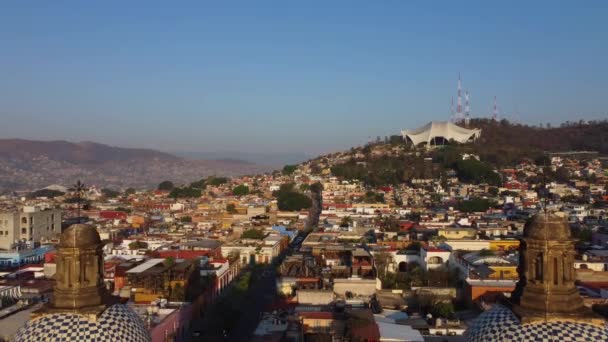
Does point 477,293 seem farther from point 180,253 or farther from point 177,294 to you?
point 180,253

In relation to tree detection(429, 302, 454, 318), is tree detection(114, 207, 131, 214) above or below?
above

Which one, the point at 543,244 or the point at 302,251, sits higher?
the point at 543,244

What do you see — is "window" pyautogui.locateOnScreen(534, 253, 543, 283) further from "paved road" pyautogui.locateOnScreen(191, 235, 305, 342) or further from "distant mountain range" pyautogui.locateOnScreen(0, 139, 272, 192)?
"distant mountain range" pyautogui.locateOnScreen(0, 139, 272, 192)

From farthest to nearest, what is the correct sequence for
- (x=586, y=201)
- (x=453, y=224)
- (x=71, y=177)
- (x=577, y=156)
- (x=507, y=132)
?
1. (x=71, y=177)
2. (x=507, y=132)
3. (x=577, y=156)
4. (x=586, y=201)
5. (x=453, y=224)

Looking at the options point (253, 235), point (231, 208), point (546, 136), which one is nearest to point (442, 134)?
point (546, 136)

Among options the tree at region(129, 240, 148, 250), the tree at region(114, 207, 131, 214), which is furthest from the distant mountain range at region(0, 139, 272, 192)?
the tree at region(129, 240, 148, 250)

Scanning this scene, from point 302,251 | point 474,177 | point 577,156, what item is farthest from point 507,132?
point 302,251

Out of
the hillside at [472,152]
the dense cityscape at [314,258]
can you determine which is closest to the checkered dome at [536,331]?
the dense cityscape at [314,258]
